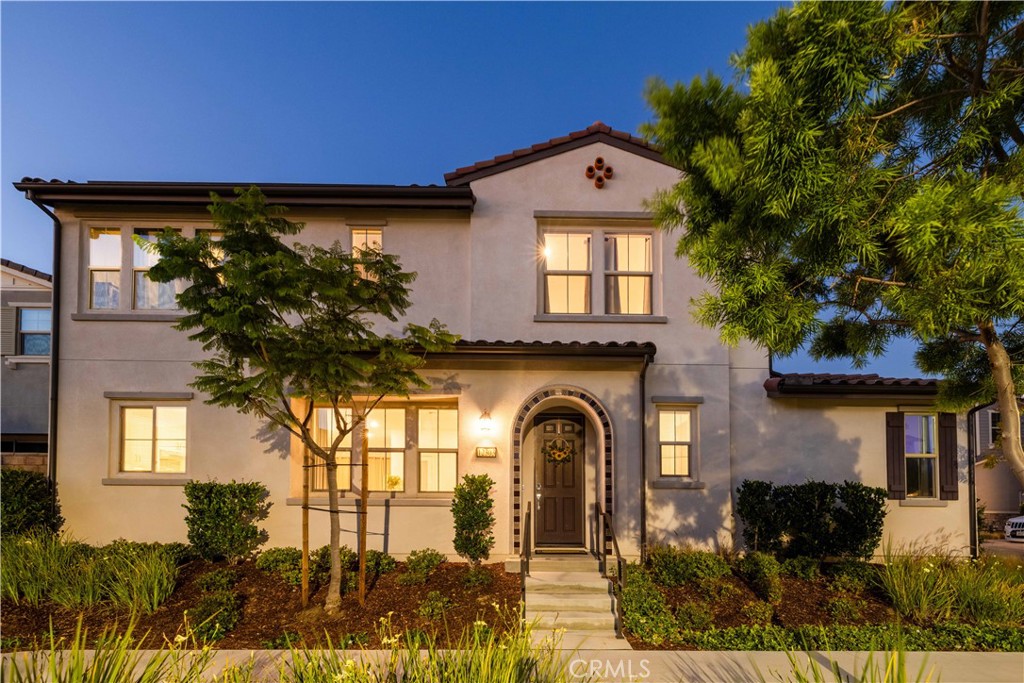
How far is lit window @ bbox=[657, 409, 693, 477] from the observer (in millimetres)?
10617

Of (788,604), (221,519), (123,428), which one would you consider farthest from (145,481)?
(788,604)

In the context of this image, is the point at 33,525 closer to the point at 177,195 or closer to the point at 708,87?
the point at 177,195

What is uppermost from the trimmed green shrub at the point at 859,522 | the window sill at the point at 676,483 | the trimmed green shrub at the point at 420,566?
the window sill at the point at 676,483

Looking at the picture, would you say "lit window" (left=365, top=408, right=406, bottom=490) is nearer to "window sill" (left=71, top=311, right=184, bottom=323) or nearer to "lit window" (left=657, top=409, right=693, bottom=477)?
"window sill" (left=71, top=311, right=184, bottom=323)

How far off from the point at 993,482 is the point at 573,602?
23.1 metres

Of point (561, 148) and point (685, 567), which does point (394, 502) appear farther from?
point (561, 148)

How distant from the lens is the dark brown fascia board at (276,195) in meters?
10.4

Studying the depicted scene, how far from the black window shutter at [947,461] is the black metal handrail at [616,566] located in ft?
21.9

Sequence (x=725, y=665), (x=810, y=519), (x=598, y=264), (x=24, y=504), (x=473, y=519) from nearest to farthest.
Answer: (x=725, y=665) < (x=473, y=519) < (x=24, y=504) < (x=810, y=519) < (x=598, y=264)

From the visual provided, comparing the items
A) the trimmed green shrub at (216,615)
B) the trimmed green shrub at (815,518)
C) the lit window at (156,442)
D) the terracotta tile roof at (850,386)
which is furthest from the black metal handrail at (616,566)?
the lit window at (156,442)

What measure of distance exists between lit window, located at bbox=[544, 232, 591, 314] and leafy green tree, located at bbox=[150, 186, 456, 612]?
135 inches

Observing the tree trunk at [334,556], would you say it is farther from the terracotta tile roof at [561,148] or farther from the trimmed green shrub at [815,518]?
the trimmed green shrub at [815,518]

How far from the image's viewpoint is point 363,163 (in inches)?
5610

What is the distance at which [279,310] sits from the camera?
23.7ft
